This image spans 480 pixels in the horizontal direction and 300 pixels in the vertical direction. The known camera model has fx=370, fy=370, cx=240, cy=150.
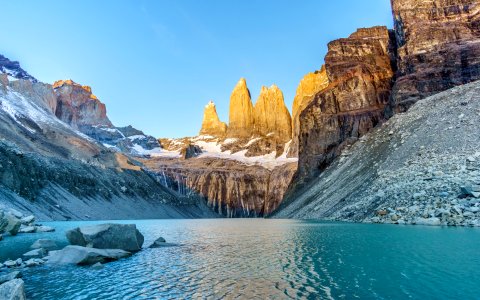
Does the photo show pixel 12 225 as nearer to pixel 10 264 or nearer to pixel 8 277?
pixel 10 264

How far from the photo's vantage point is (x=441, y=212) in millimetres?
41969

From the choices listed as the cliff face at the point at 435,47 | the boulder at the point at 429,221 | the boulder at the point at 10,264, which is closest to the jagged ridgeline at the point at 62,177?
the boulder at the point at 10,264

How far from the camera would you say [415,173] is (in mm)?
56188

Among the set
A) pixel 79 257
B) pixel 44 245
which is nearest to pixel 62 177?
pixel 44 245

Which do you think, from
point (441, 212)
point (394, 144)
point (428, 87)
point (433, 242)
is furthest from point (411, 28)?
point (433, 242)

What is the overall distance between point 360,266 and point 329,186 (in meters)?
67.9

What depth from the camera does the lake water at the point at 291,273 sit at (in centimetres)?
1673

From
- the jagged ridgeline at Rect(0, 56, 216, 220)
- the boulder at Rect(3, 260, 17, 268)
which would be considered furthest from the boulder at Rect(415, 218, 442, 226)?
the jagged ridgeline at Rect(0, 56, 216, 220)

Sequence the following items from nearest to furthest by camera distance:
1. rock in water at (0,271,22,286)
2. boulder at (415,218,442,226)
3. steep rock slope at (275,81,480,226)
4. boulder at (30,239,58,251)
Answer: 1. rock in water at (0,271,22,286)
2. boulder at (30,239,58,251)
3. boulder at (415,218,442,226)
4. steep rock slope at (275,81,480,226)

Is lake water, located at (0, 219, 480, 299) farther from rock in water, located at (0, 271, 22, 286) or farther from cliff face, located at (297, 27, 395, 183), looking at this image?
cliff face, located at (297, 27, 395, 183)

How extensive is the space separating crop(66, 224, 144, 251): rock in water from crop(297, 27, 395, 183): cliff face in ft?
281

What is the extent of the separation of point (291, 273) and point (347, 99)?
356 feet

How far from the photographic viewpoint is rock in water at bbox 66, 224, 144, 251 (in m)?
30.5

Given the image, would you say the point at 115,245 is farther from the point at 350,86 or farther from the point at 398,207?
the point at 350,86
